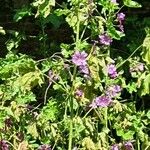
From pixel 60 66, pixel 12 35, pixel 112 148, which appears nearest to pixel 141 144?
pixel 112 148

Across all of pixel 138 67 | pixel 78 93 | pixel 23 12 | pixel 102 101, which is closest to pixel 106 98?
pixel 102 101

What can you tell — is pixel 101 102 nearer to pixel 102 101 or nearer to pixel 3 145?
pixel 102 101

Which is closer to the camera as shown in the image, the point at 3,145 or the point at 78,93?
the point at 78,93

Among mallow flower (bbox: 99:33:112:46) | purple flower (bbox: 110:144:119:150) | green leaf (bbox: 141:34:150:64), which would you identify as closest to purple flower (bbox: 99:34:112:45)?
mallow flower (bbox: 99:33:112:46)

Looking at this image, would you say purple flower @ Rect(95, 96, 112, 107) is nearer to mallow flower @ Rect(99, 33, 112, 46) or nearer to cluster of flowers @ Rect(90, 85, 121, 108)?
cluster of flowers @ Rect(90, 85, 121, 108)

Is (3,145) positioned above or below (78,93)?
below

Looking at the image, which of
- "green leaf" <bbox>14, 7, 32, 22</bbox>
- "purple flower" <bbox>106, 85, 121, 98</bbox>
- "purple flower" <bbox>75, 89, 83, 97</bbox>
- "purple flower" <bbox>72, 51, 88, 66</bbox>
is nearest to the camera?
"purple flower" <bbox>72, 51, 88, 66</bbox>

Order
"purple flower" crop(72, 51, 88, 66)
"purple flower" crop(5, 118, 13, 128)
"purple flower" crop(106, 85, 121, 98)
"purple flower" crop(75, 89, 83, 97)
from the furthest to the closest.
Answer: "purple flower" crop(5, 118, 13, 128)
"purple flower" crop(106, 85, 121, 98)
"purple flower" crop(75, 89, 83, 97)
"purple flower" crop(72, 51, 88, 66)

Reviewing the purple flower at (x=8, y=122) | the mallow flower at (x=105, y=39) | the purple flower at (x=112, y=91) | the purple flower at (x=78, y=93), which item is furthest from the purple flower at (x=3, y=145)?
the mallow flower at (x=105, y=39)

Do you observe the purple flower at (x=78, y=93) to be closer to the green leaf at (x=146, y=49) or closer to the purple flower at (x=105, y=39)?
the purple flower at (x=105, y=39)

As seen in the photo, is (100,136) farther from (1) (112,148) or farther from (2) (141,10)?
(2) (141,10)

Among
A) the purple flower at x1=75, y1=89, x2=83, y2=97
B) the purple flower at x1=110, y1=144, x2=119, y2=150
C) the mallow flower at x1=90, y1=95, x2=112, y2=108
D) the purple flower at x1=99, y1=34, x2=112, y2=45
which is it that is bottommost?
the purple flower at x1=110, y1=144, x2=119, y2=150

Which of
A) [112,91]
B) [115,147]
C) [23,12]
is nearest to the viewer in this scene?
[112,91]

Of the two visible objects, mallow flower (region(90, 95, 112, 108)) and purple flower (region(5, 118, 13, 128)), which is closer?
mallow flower (region(90, 95, 112, 108))
